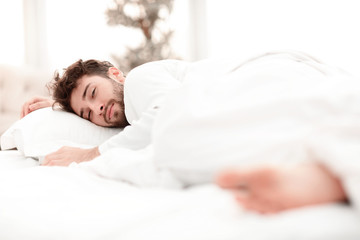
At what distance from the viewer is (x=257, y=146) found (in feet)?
2.12

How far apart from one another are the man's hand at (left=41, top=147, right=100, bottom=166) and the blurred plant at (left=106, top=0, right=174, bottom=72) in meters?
1.80

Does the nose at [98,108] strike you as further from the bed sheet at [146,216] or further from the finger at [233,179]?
the finger at [233,179]

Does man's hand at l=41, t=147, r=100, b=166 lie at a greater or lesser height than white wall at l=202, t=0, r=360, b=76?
lesser

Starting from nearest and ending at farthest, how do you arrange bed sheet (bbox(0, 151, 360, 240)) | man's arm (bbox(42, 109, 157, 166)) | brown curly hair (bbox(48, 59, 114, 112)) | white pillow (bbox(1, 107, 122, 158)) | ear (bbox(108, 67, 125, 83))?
bed sheet (bbox(0, 151, 360, 240))
man's arm (bbox(42, 109, 157, 166))
white pillow (bbox(1, 107, 122, 158))
brown curly hair (bbox(48, 59, 114, 112))
ear (bbox(108, 67, 125, 83))

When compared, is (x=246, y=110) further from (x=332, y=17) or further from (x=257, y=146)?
(x=332, y=17)

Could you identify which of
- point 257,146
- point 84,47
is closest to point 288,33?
point 84,47

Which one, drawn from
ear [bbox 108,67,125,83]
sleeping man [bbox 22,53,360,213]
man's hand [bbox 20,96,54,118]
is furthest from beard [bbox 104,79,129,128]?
sleeping man [bbox 22,53,360,213]

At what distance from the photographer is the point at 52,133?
162cm

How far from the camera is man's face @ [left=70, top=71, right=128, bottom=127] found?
1633 mm

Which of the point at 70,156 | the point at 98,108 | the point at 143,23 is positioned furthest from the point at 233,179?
the point at 143,23

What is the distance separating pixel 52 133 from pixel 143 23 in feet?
5.61

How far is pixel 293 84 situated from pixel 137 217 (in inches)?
16.4

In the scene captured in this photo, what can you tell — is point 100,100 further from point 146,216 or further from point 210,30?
point 210,30

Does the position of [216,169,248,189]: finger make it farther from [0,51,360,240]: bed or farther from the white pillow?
the white pillow
